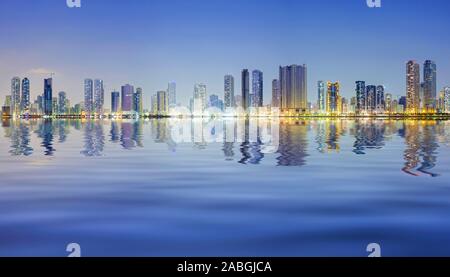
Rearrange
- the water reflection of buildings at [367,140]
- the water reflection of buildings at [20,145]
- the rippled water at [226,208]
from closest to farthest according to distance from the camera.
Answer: the rippled water at [226,208] < the water reflection of buildings at [20,145] < the water reflection of buildings at [367,140]

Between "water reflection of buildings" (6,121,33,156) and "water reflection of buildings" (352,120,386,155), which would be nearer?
"water reflection of buildings" (6,121,33,156)

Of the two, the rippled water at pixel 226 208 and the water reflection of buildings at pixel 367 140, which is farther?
the water reflection of buildings at pixel 367 140

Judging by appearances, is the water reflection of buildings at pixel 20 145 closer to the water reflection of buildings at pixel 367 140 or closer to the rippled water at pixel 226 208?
the rippled water at pixel 226 208

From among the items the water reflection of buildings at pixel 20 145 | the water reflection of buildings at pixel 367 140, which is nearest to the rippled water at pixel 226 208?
the water reflection of buildings at pixel 20 145

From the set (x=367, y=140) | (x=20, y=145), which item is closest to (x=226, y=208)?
(x=20, y=145)

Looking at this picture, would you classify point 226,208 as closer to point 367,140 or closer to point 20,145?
point 20,145

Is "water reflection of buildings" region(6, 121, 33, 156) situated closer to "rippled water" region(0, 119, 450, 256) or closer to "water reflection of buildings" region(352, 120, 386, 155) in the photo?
"rippled water" region(0, 119, 450, 256)

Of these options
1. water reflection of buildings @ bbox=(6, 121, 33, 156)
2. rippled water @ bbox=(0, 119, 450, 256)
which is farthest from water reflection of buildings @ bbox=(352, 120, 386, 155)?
water reflection of buildings @ bbox=(6, 121, 33, 156)

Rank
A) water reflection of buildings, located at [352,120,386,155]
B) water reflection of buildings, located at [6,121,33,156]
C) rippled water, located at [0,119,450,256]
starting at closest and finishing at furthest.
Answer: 1. rippled water, located at [0,119,450,256]
2. water reflection of buildings, located at [6,121,33,156]
3. water reflection of buildings, located at [352,120,386,155]

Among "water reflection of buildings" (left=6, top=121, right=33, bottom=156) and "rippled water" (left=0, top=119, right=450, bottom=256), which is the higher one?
"water reflection of buildings" (left=6, top=121, right=33, bottom=156)
